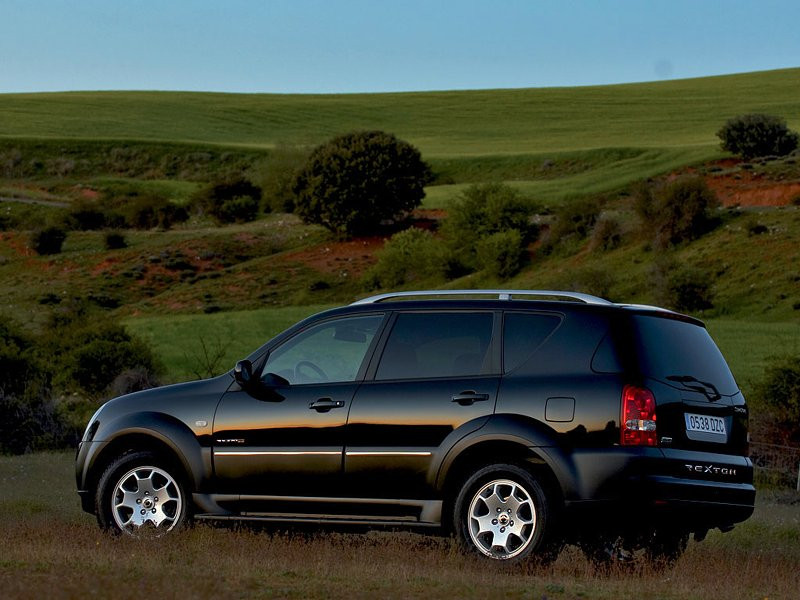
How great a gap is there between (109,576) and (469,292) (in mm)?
3205

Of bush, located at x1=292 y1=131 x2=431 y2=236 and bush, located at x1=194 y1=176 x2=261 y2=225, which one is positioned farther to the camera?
bush, located at x1=194 y1=176 x2=261 y2=225

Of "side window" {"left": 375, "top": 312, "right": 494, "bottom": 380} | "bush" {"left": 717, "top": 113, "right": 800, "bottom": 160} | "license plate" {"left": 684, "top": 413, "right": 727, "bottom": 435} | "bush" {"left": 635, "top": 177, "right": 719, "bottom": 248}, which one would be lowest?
"license plate" {"left": 684, "top": 413, "right": 727, "bottom": 435}

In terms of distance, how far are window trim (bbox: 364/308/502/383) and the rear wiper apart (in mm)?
1135

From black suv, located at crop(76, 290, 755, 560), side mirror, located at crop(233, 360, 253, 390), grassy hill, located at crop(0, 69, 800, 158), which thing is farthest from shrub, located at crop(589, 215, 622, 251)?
side mirror, located at crop(233, 360, 253, 390)

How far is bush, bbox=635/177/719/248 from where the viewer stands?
190 feet

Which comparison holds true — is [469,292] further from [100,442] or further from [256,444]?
[100,442]

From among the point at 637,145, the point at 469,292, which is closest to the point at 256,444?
the point at 469,292

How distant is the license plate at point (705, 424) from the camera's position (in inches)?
351

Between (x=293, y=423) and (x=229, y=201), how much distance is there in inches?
2943

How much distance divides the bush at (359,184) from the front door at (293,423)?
6233 centimetres

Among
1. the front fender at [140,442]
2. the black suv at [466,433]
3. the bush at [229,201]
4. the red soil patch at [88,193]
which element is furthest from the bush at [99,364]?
the red soil patch at [88,193]

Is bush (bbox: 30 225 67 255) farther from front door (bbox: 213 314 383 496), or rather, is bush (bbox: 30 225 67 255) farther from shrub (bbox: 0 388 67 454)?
front door (bbox: 213 314 383 496)

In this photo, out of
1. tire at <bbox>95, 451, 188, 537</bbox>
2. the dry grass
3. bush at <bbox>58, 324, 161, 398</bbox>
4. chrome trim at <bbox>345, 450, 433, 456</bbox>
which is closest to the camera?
the dry grass

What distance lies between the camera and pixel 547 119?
114 meters
